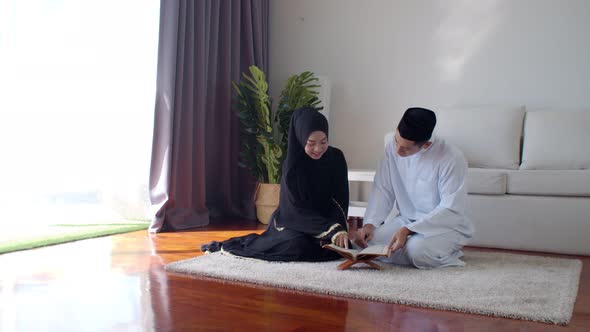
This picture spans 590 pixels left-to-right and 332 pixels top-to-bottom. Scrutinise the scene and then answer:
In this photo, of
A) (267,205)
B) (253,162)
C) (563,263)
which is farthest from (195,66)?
(563,263)

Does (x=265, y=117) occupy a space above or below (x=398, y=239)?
above

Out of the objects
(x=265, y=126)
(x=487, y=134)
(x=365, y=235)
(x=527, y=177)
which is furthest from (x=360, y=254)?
(x=265, y=126)

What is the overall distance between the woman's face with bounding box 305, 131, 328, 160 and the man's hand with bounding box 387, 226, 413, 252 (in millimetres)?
523

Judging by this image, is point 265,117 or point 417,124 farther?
point 265,117

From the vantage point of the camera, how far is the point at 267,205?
169 inches

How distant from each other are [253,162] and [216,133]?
397mm

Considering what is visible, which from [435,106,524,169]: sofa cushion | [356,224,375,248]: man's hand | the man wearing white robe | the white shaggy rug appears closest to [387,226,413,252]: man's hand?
the man wearing white robe

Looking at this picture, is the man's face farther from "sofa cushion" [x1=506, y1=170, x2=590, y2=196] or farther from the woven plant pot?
the woven plant pot

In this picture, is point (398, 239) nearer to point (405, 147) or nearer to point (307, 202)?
point (405, 147)

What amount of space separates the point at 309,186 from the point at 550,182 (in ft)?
4.93

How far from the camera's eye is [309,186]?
2.69 metres

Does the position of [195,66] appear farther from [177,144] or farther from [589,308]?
[589,308]

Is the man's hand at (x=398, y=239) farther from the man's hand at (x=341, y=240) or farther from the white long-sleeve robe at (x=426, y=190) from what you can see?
the man's hand at (x=341, y=240)

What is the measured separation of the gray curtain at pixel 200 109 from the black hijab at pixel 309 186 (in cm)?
137
